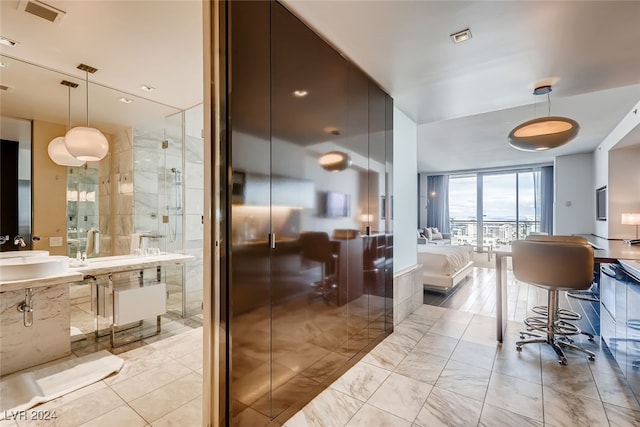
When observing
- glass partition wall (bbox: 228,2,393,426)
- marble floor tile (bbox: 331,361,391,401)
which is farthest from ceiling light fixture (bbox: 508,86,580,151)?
marble floor tile (bbox: 331,361,391,401)

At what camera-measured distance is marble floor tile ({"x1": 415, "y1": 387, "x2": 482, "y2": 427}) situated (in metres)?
1.75

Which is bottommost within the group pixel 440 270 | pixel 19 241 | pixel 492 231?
pixel 440 270

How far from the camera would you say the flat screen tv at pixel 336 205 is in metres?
2.11

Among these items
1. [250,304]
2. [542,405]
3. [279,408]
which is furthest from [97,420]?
[542,405]

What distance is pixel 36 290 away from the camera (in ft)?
7.97

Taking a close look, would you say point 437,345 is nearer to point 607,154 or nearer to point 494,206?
point 607,154

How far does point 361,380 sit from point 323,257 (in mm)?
1000

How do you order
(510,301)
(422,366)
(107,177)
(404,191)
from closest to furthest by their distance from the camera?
(422,366) → (107,177) → (404,191) → (510,301)

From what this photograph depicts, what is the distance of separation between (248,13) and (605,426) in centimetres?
311

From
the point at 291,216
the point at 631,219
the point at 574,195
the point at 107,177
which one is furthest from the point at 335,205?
the point at 574,195

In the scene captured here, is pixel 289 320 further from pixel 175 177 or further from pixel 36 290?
pixel 175 177

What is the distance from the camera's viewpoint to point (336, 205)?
2213 mm

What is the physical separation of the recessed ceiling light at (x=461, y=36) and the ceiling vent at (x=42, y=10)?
2.52 m

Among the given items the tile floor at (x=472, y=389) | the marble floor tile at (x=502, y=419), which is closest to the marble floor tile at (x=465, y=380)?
the tile floor at (x=472, y=389)
